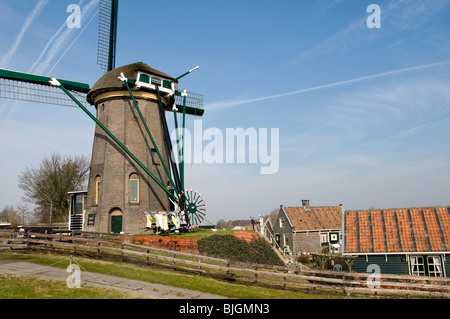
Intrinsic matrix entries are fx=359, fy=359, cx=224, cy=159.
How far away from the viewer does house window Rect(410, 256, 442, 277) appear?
20.2 meters

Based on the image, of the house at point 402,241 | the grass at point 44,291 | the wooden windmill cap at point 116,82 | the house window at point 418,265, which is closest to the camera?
the grass at point 44,291

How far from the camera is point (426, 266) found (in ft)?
66.9

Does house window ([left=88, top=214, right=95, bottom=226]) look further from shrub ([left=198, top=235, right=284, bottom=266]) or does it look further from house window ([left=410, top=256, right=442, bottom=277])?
house window ([left=410, top=256, right=442, bottom=277])

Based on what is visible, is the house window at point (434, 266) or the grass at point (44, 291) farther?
the house window at point (434, 266)

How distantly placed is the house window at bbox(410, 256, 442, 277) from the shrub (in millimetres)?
8021

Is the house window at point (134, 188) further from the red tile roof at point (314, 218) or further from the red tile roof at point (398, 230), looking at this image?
the red tile roof at point (314, 218)

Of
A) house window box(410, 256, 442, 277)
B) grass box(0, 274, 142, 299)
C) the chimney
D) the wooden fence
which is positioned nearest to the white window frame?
the wooden fence

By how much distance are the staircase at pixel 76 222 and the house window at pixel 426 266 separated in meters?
22.9

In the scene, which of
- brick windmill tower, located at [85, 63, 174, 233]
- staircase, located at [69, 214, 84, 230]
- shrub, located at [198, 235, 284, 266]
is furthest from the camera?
staircase, located at [69, 214, 84, 230]

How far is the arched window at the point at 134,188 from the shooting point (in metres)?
25.2

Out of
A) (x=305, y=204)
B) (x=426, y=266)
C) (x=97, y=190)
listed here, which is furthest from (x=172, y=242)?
(x=305, y=204)

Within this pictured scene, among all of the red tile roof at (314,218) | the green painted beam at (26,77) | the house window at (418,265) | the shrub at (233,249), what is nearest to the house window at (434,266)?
the house window at (418,265)

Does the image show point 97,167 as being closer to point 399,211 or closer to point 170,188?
point 170,188

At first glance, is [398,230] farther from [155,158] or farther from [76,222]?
[76,222]
